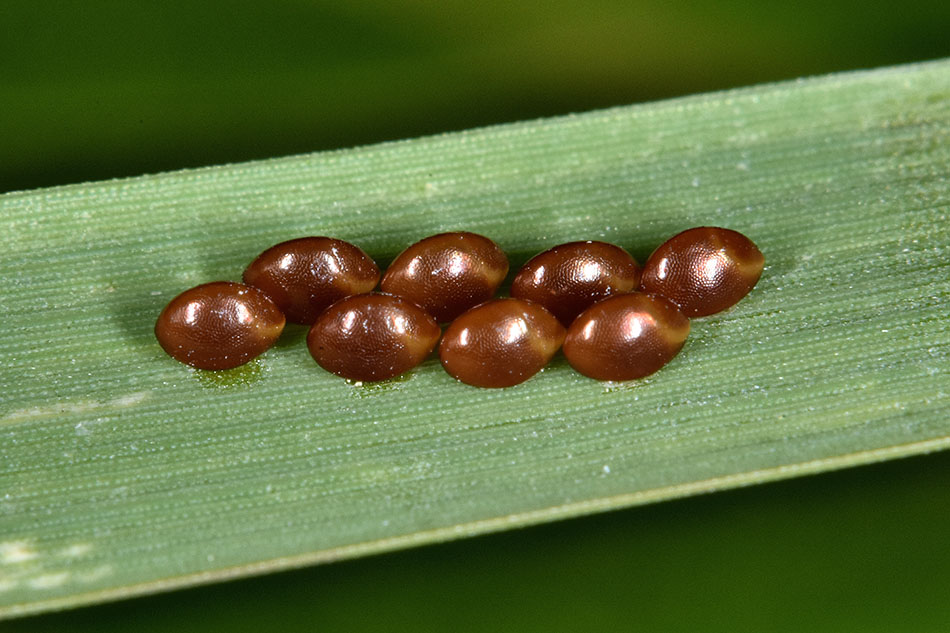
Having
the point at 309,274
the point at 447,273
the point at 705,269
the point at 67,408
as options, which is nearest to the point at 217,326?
the point at 309,274

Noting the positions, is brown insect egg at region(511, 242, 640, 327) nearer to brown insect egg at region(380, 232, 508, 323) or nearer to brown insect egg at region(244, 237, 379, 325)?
brown insect egg at region(380, 232, 508, 323)

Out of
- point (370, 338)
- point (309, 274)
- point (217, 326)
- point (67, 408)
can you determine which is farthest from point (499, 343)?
point (67, 408)

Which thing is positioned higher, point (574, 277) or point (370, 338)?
point (574, 277)

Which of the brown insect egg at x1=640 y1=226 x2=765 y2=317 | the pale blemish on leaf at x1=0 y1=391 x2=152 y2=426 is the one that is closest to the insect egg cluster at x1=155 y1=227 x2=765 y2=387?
the brown insect egg at x1=640 y1=226 x2=765 y2=317

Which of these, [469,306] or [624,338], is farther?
[469,306]

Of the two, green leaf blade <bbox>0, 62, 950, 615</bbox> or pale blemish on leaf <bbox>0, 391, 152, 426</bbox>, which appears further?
pale blemish on leaf <bbox>0, 391, 152, 426</bbox>

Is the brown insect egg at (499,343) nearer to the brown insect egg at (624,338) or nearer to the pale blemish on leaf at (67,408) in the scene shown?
the brown insect egg at (624,338)

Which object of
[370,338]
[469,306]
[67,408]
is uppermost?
[469,306]

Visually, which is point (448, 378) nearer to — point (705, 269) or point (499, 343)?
point (499, 343)
